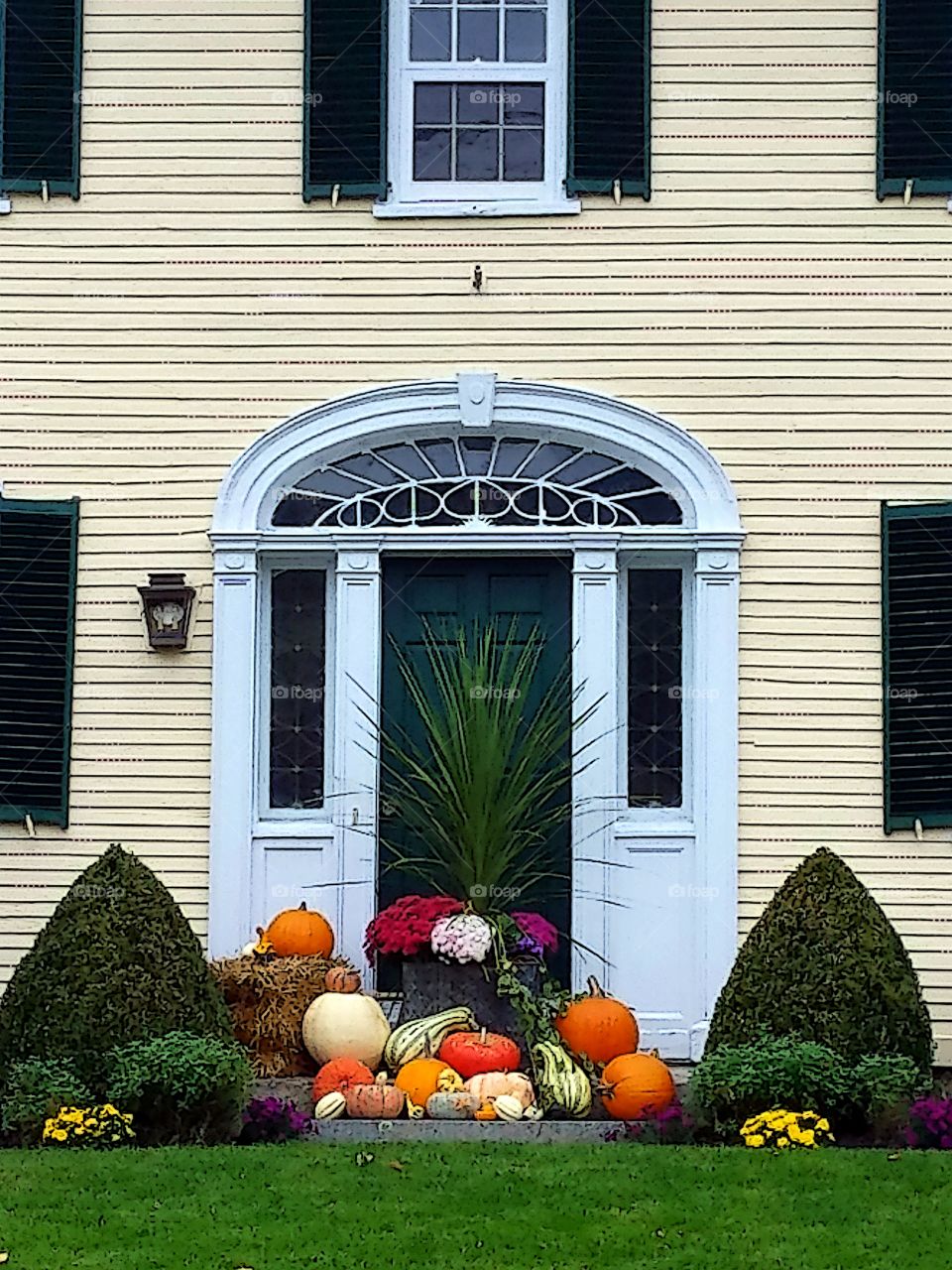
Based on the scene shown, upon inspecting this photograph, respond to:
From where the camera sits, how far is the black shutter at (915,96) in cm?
1038

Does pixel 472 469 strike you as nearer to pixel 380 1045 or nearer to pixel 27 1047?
pixel 380 1045

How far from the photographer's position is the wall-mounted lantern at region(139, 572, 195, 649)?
1027 cm

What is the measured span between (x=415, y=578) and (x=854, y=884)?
9.09ft

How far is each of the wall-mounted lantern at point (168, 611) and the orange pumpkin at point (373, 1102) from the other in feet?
8.25

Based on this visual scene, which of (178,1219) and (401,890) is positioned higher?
(401,890)

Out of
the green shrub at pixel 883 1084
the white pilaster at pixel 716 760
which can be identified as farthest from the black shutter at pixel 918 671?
the green shrub at pixel 883 1084

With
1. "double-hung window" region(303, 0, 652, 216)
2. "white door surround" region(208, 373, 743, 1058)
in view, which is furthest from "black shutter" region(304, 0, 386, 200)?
"white door surround" region(208, 373, 743, 1058)

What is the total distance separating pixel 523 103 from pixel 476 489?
192 centimetres

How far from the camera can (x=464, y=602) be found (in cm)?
1052

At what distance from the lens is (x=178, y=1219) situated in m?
6.95

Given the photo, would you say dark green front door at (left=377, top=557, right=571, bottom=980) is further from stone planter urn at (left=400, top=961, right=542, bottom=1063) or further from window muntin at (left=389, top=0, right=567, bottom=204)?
window muntin at (left=389, top=0, right=567, bottom=204)

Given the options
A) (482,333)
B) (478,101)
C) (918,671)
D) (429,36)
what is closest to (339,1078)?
Answer: (918,671)

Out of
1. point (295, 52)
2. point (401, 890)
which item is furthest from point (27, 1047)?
point (295, 52)

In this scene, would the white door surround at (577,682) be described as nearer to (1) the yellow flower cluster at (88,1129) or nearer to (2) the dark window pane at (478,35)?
(2) the dark window pane at (478,35)
